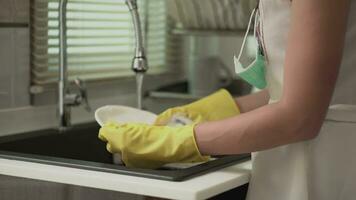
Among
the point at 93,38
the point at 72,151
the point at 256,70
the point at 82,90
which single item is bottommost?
the point at 72,151

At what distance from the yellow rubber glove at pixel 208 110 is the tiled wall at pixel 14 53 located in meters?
0.40

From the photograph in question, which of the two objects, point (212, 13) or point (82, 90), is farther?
point (212, 13)

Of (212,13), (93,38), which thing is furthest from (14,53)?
(212,13)

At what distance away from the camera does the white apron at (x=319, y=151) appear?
4.05 ft

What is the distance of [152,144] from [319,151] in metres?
0.32

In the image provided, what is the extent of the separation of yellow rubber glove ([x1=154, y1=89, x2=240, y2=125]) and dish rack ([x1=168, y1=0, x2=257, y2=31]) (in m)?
0.61

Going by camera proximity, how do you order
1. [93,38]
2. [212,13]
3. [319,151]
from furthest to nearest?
[212,13] < [93,38] < [319,151]

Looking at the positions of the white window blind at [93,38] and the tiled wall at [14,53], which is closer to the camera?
the tiled wall at [14,53]

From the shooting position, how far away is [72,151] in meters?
1.68

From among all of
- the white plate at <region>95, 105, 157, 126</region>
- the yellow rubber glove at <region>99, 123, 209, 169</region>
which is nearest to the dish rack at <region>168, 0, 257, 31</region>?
the white plate at <region>95, 105, 157, 126</region>

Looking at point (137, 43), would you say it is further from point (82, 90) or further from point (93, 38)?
point (93, 38)

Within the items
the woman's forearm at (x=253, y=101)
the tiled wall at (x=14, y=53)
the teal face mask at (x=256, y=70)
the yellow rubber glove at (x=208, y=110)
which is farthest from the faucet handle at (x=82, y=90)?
the teal face mask at (x=256, y=70)

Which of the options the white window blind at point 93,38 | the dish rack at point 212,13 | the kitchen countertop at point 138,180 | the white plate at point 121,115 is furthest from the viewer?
the dish rack at point 212,13

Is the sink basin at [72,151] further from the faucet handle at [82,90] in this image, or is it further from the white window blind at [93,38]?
the white window blind at [93,38]
